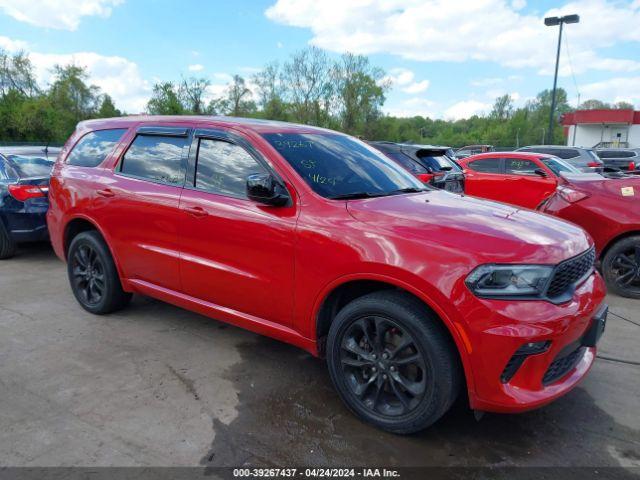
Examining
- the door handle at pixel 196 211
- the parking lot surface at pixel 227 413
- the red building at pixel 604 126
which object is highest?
the red building at pixel 604 126

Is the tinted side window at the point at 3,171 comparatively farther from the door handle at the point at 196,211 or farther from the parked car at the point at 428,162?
the parked car at the point at 428,162

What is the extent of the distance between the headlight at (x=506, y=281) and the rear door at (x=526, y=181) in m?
7.46

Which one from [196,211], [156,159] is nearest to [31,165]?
[156,159]

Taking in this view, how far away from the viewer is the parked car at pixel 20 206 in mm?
6617

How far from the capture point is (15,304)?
4953 mm

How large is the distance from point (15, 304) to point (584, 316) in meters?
5.12

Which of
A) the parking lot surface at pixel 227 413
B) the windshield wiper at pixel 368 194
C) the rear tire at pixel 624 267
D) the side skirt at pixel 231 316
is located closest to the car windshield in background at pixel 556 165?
the rear tire at pixel 624 267

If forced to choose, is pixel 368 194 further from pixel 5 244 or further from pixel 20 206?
pixel 5 244

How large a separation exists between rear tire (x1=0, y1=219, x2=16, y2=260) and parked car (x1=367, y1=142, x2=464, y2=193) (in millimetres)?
5547

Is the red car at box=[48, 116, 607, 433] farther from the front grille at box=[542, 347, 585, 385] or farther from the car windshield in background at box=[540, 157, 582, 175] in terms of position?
the car windshield in background at box=[540, 157, 582, 175]

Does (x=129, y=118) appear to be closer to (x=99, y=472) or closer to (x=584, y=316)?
(x=99, y=472)

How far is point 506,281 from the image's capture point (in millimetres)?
2430

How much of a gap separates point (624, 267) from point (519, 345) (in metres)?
3.87

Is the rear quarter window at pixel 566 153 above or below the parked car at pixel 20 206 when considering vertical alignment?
above
